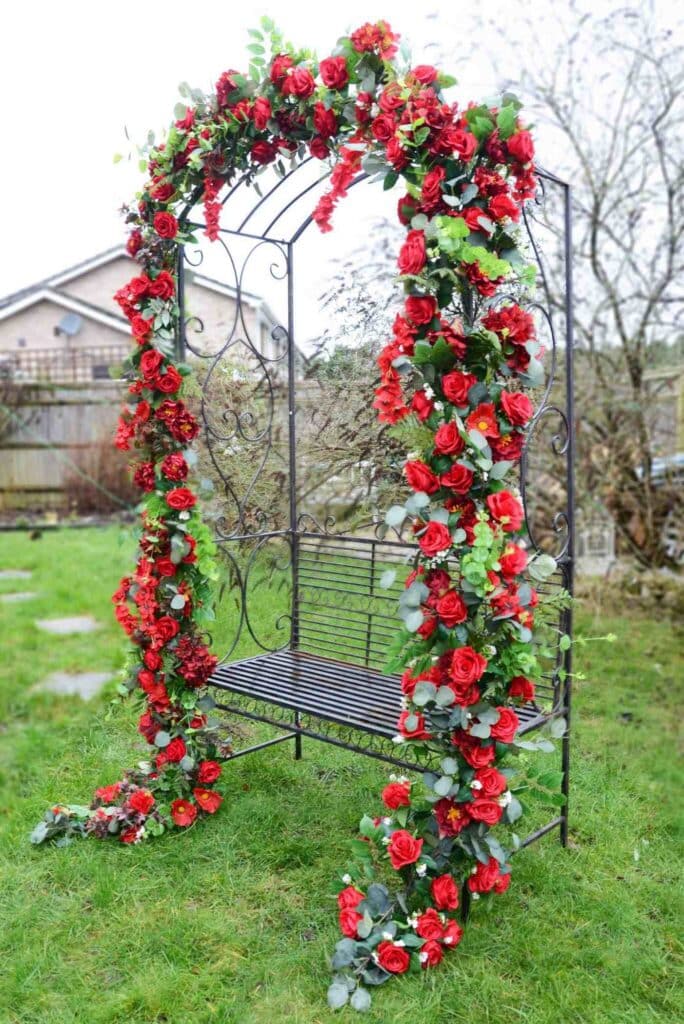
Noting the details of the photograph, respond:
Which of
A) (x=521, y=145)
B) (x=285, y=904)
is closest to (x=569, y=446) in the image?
(x=521, y=145)

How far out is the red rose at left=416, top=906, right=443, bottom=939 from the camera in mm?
1990

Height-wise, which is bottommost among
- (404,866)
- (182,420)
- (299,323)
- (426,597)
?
(404,866)

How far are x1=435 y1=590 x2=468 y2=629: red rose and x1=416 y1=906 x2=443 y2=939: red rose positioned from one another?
0.74m

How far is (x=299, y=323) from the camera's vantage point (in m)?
3.34

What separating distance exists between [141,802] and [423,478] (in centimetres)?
154

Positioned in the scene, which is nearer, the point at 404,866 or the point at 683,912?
the point at 404,866

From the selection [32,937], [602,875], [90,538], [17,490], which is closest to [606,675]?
[602,875]

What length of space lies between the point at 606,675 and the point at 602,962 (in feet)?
8.04

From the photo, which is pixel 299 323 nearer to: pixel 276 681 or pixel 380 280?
pixel 380 280

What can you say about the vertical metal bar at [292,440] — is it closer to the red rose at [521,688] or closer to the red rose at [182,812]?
the red rose at [182,812]

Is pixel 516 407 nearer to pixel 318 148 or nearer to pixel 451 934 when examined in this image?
pixel 318 148

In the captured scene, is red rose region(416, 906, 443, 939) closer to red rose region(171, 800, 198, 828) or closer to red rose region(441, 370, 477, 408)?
red rose region(171, 800, 198, 828)

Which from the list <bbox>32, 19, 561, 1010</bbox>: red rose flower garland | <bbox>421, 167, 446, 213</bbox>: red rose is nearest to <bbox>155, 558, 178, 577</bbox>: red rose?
<bbox>32, 19, 561, 1010</bbox>: red rose flower garland

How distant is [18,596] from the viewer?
5.70 metres
